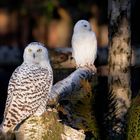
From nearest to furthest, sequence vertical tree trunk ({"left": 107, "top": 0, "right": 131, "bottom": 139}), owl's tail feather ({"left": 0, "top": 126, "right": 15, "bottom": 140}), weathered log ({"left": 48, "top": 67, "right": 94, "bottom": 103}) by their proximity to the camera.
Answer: owl's tail feather ({"left": 0, "top": 126, "right": 15, "bottom": 140}), weathered log ({"left": 48, "top": 67, "right": 94, "bottom": 103}), vertical tree trunk ({"left": 107, "top": 0, "right": 131, "bottom": 139})

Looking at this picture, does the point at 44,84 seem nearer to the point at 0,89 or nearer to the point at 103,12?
the point at 0,89

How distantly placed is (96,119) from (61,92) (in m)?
1.55

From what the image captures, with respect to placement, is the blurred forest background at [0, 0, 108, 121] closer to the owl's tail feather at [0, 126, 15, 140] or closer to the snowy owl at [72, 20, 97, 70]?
the snowy owl at [72, 20, 97, 70]

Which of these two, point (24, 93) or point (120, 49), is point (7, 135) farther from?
point (120, 49)

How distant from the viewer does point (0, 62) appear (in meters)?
10.9

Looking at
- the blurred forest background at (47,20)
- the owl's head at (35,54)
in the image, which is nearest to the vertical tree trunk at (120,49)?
the owl's head at (35,54)

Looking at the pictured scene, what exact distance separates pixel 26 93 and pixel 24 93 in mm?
20

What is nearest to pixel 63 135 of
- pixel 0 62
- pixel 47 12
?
pixel 0 62

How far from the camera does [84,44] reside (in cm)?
993

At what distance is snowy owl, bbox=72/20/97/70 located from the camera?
9805mm

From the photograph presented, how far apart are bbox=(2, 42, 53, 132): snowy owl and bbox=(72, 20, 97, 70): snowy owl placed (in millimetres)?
1983

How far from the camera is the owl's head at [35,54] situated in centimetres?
796

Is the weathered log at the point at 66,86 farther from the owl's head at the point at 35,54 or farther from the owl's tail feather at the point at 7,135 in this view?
the owl's tail feather at the point at 7,135

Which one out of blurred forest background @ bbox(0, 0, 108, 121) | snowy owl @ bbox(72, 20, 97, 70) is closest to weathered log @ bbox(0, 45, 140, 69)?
snowy owl @ bbox(72, 20, 97, 70)
